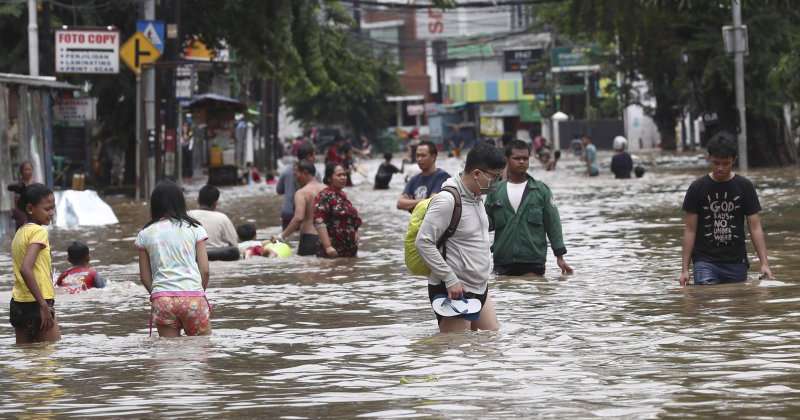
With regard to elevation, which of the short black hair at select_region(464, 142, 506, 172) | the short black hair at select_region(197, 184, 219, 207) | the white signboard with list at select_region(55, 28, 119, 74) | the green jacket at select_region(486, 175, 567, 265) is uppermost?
the white signboard with list at select_region(55, 28, 119, 74)

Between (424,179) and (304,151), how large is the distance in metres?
3.89

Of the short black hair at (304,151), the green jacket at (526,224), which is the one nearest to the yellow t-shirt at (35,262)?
the green jacket at (526,224)

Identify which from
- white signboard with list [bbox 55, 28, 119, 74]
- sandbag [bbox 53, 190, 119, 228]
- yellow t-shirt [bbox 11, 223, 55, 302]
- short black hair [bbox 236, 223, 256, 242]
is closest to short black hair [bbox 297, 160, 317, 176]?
short black hair [bbox 236, 223, 256, 242]

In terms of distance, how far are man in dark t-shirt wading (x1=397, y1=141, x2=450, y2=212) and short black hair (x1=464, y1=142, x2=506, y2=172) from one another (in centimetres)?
554

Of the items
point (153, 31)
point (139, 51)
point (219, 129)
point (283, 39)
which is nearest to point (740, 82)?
point (283, 39)

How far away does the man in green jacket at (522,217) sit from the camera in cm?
1479

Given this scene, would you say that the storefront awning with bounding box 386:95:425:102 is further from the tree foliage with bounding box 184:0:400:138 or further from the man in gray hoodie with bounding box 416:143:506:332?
the man in gray hoodie with bounding box 416:143:506:332

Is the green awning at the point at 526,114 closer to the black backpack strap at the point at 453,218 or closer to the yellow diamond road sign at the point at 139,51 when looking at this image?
the yellow diamond road sign at the point at 139,51

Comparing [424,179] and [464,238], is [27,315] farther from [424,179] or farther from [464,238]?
[424,179]

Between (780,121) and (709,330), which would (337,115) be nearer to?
(780,121)

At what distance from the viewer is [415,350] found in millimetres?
11023

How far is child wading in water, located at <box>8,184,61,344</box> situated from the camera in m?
11.2

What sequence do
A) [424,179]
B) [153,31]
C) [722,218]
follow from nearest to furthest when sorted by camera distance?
[722,218] → [424,179] → [153,31]

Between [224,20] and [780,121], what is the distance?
1653cm
